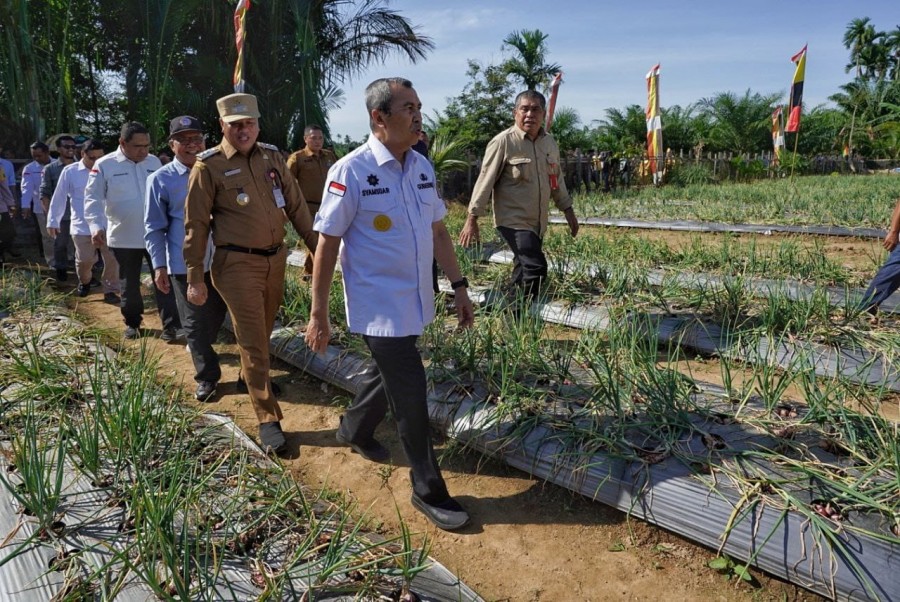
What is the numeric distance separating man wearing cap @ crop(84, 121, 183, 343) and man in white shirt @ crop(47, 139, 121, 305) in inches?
48.4

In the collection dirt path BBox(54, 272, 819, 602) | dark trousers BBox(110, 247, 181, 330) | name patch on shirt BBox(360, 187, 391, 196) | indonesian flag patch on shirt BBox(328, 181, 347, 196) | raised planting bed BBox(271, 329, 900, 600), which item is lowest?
dirt path BBox(54, 272, 819, 602)

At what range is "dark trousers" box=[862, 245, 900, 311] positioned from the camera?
150 inches

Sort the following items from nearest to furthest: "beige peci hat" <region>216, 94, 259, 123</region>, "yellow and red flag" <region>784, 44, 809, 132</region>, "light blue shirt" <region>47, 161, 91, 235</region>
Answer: "beige peci hat" <region>216, 94, 259, 123</region> → "light blue shirt" <region>47, 161, 91, 235</region> → "yellow and red flag" <region>784, 44, 809, 132</region>

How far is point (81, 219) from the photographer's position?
6094mm

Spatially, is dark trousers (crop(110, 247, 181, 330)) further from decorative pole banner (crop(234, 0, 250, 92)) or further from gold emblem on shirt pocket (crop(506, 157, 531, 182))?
decorative pole banner (crop(234, 0, 250, 92))

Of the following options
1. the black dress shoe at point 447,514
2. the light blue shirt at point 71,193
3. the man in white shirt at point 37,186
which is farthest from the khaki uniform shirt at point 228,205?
the man in white shirt at point 37,186

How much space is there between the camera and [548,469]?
8.58 ft

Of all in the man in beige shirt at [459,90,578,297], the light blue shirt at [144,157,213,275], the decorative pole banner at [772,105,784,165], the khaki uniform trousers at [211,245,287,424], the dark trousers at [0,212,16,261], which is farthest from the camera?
the decorative pole banner at [772,105,784,165]

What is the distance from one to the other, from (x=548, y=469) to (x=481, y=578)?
0.58 m

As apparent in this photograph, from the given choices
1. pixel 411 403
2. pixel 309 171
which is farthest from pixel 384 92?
pixel 309 171

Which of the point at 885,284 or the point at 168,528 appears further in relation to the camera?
the point at 885,284

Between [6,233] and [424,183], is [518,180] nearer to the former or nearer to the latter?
[424,183]

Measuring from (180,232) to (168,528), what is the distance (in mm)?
2528

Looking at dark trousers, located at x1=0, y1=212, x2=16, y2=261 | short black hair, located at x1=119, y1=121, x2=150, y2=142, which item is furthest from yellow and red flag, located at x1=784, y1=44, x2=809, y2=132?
dark trousers, located at x1=0, y1=212, x2=16, y2=261
